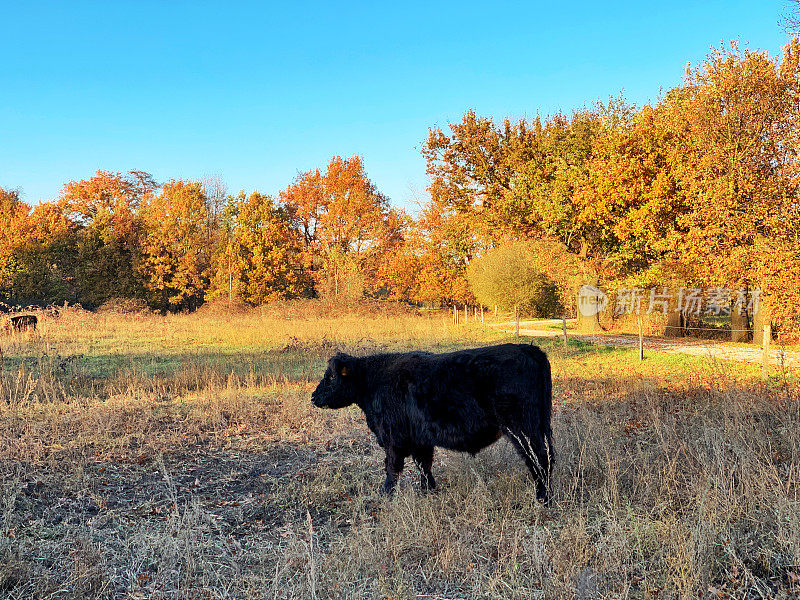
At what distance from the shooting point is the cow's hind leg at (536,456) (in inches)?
214

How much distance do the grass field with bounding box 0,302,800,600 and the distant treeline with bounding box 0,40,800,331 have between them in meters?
8.14

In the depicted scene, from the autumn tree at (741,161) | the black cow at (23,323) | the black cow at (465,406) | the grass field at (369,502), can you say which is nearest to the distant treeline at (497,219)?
the autumn tree at (741,161)

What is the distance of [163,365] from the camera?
50.8ft

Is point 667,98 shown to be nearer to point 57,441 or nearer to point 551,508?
point 551,508

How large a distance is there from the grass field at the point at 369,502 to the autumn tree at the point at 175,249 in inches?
1342

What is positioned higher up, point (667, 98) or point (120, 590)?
point (667, 98)

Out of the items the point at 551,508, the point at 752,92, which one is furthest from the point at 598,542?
the point at 752,92

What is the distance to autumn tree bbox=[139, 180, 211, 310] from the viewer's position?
4406cm

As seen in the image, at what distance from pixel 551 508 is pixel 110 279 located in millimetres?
46371

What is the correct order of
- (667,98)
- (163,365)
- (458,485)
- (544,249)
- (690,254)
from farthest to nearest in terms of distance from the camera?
(544,249), (667,98), (690,254), (163,365), (458,485)

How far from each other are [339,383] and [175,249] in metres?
42.3

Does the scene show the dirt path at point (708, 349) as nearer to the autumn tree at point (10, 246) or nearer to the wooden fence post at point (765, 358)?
the wooden fence post at point (765, 358)

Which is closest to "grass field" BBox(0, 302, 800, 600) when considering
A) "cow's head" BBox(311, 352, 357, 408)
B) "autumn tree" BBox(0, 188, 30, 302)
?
"cow's head" BBox(311, 352, 357, 408)

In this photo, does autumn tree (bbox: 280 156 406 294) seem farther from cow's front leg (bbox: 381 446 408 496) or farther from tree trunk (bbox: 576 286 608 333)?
cow's front leg (bbox: 381 446 408 496)
